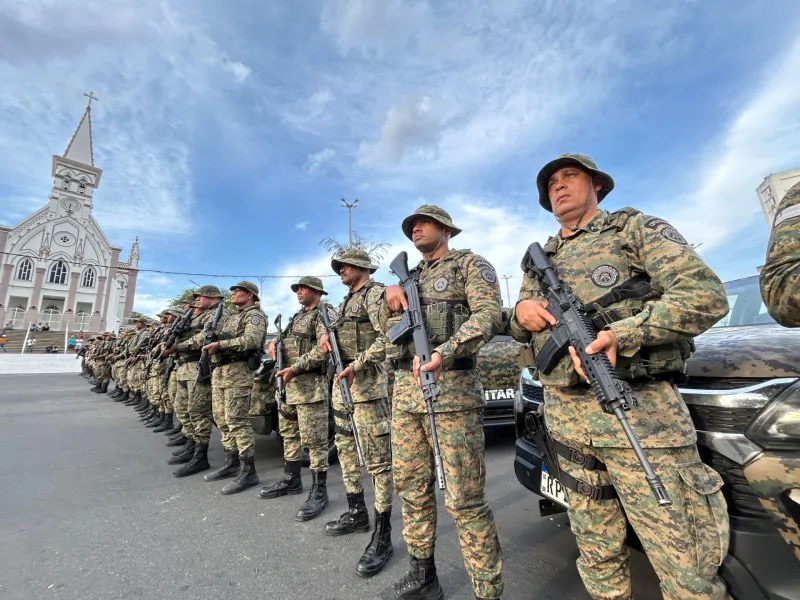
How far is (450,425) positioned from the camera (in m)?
2.05

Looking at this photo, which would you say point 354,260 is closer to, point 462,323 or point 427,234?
point 427,234

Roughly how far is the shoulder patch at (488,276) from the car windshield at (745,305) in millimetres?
1798

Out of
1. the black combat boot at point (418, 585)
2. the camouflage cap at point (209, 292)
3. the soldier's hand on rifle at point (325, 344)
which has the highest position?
the camouflage cap at point (209, 292)

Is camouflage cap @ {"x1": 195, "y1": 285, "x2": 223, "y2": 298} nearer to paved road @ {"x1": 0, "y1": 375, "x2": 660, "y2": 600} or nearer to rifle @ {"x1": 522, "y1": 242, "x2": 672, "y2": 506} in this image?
paved road @ {"x1": 0, "y1": 375, "x2": 660, "y2": 600}

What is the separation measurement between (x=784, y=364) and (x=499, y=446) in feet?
13.3

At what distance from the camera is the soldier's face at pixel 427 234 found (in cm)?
250

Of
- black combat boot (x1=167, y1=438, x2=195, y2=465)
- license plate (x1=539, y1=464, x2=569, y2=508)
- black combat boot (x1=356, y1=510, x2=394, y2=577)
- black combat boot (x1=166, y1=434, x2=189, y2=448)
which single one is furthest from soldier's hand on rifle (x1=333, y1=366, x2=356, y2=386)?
black combat boot (x1=166, y1=434, x2=189, y2=448)

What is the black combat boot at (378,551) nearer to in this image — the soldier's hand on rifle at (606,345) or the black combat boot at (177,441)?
the soldier's hand on rifle at (606,345)

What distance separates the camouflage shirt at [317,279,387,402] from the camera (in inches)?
120

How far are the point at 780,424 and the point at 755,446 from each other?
4.2 inches

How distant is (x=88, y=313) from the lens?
135 feet

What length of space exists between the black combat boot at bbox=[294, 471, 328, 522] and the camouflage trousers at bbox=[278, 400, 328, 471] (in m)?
0.08

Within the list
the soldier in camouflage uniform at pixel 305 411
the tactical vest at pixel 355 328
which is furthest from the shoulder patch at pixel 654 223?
the soldier in camouflage uniform at pixel 305 411

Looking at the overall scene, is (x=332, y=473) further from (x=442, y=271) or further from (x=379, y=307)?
(x=442, y=271)
